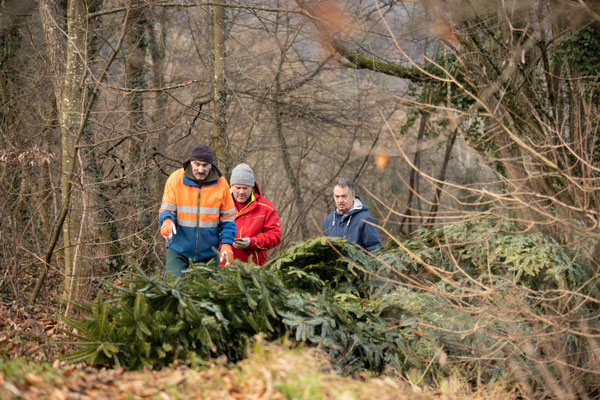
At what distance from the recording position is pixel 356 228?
6.06 meters

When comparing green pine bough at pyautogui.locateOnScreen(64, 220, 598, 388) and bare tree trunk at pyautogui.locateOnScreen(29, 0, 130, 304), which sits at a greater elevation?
bare tree trunk at pyautogui.locateOnScreen(29, 0, 130, 304)

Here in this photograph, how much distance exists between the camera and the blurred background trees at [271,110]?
5699 millimetres

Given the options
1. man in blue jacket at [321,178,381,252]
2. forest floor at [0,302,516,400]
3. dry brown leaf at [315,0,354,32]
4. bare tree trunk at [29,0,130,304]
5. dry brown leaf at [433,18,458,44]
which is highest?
dry brown leaf at [315,0,354,32]

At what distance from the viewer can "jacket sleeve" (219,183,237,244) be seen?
18.4 ft

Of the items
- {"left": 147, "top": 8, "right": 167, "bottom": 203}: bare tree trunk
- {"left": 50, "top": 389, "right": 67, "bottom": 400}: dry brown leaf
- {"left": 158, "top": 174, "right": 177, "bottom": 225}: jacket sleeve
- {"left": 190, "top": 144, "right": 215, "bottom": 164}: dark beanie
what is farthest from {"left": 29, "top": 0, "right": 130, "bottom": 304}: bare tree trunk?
{"left": 147, "top": 8, "right": 167, "bottom": 203}: bare tree trunk

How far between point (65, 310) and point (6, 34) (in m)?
6.13

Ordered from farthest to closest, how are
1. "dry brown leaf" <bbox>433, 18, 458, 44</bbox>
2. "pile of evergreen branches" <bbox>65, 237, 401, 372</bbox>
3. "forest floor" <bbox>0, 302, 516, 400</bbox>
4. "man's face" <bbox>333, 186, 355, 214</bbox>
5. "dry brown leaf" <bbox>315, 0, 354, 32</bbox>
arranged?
"dry brown leaf" <bbox>315, 0, 354, 32</bbox> < "dry brown leaf" <bbox>433, 18, 458, 44</bbox> < "man's face" <bbox>333, 186, 355, 214</bbox> < "pile of evergreen branches" <bbox>65, 237, 401, 372</bbox> < "forest floor" <bbox>0, 302, 516, 400</bbox>

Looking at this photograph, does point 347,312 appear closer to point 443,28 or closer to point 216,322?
point 216,322

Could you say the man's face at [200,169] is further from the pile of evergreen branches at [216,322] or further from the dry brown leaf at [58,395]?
the dry brown leaf at [58,395]

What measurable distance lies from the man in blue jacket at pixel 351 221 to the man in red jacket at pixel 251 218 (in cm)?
62

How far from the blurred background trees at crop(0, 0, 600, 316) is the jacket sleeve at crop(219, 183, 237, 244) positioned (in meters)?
1.08

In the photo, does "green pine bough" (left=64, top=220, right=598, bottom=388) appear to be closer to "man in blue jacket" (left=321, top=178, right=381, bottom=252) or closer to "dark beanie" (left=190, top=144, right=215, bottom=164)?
"man in blue jacket" (left=321, top=178, right=381, bottom=252)

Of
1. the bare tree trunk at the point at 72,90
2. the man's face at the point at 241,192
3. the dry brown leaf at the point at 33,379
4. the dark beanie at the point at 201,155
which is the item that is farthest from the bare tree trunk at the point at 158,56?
the dry brown leaf at the point at 33,379

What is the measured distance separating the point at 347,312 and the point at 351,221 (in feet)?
6.03
